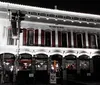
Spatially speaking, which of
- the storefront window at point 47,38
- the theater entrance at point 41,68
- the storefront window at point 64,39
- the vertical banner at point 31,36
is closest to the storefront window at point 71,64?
the storefront window at point 64,39

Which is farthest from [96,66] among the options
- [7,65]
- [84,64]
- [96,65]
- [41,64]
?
[7,65]

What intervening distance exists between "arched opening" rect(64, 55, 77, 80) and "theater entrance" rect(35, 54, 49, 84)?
1.86 metres

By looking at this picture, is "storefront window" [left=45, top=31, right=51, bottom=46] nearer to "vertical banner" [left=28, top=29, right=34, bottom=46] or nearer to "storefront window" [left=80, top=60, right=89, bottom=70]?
"vertical banner" [left=28, top=29, right=34, bottom=46]

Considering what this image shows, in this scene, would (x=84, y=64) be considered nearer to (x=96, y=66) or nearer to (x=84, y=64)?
(x=84, y=64)

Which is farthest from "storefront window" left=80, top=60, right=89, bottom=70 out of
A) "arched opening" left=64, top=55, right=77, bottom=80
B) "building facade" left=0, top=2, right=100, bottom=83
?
"arched opening" left=64, top=55, right=77, bottom=80

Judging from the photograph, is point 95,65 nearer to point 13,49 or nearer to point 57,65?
point 57,65

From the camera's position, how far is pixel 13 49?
41.5 feet

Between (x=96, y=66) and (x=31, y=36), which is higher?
(x=31, y=36)

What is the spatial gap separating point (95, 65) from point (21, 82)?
7999mm

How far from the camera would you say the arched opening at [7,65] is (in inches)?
476

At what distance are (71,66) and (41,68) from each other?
2.71m

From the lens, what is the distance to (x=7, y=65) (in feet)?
40.9

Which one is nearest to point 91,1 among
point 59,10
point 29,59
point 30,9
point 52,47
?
point 59,10

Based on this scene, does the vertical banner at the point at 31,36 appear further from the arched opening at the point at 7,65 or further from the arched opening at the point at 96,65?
the arched opening at the point at 96,65
